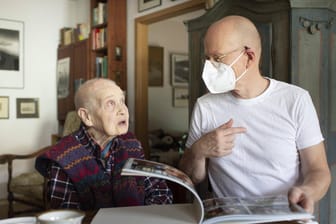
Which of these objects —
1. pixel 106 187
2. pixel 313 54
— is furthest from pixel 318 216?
pixel 106 187

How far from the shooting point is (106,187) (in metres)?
1.39

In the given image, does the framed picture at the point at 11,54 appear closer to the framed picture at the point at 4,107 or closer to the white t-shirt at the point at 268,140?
the framed picture at the point at 4,107

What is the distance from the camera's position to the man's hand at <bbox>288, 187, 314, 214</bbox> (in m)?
1.04

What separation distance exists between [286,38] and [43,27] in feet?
12.6

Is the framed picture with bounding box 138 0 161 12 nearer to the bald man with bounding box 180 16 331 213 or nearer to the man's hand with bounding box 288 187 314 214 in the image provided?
the bald man with bounding box 180 16 331 213

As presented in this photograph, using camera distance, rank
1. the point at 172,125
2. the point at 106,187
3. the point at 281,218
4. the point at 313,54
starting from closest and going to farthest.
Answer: the point at 281,218, the point at 106,187, the point at 313,54, the point at 172,125

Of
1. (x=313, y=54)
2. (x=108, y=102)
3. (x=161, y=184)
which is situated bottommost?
(x=161, y=184)

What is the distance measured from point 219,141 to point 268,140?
0.19 m

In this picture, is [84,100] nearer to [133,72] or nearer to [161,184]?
[161,184]

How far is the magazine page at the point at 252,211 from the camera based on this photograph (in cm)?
94

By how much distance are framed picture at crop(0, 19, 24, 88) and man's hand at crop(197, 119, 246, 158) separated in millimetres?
4039

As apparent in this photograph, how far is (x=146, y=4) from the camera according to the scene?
13.5 ft

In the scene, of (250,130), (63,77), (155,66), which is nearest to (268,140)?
(250,130)

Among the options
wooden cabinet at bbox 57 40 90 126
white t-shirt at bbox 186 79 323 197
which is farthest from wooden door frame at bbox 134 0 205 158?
white t-shirt at bbox 186 79 323 197
